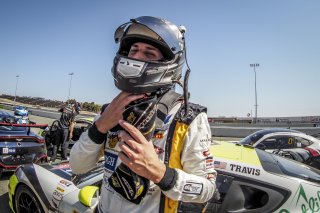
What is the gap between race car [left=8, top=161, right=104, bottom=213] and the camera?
116 inches

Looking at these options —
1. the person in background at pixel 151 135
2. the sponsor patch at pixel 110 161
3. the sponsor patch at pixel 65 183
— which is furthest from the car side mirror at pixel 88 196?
the sponsor patch at pixel 110 161

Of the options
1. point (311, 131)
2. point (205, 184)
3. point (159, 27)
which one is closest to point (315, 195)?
point (205, 184)

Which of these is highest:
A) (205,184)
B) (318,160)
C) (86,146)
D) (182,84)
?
(182,84)

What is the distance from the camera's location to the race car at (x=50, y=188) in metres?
2.95

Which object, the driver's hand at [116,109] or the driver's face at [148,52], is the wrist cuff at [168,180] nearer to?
the driver's hand at [116,109]

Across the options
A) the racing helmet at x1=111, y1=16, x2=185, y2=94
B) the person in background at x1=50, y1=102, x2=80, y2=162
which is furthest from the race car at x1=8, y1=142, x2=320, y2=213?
the person in background at x1=50, y1=102, x2=80, y2=162

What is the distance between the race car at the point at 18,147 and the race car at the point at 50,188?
202 centimetres

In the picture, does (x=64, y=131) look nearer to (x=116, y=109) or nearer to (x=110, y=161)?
(x=110, y=161)

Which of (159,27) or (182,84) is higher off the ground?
(159,27)

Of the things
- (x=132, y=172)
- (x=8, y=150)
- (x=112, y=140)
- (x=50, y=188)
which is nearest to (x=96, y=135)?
(x=112, y=140)

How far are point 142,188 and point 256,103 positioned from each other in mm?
50950

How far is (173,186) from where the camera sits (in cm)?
112

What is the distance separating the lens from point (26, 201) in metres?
3.63

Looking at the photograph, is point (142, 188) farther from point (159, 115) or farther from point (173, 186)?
point (159, 115)
